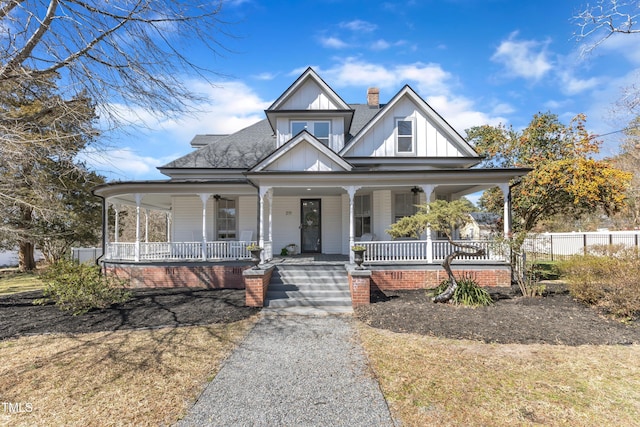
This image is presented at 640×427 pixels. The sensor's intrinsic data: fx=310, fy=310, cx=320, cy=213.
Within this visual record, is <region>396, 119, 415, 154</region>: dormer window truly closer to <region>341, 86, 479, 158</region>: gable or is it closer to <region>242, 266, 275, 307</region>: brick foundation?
<region>341, 86, 479, 158</region>: gable

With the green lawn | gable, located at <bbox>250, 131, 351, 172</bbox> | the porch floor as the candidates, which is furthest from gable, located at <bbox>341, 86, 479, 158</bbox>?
the green lawn

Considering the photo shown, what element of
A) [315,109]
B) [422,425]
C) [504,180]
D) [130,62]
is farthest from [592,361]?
[315,109]

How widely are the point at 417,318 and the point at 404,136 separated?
897 centimetres

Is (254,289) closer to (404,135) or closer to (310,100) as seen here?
(310,100)

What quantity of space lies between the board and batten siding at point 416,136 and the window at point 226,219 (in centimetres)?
671

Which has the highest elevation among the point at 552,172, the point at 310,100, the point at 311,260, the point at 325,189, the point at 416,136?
the point at 310,100

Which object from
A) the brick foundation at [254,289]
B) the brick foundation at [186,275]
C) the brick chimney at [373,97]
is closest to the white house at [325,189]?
the brick foundation at [186,275]

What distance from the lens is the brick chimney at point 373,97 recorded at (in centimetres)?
1747

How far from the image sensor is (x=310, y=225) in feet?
46.1

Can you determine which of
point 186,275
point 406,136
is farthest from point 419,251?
point 186,275

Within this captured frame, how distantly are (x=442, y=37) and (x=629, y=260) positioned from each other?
8595 millimetres

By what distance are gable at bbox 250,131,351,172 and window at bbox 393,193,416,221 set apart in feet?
10.6

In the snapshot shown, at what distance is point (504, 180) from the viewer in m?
10.6

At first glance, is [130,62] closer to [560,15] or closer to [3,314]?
[3,314]
